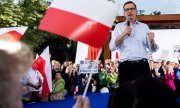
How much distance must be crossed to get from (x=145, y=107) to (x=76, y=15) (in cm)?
177

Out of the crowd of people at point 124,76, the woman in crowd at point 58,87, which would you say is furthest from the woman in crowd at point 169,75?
the woman in crowd at point 58,87

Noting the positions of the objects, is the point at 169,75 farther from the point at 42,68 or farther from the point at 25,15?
the point at 25,15

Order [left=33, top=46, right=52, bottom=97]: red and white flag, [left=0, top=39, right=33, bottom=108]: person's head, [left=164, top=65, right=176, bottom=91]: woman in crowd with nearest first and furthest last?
[left=0, top=39, right=33, bottom=108]: person's head → [left=33, top=46, right=52, bottom=97]: red and white flag → [left=164, top=65, right=176, bottom=91]: woman in crowd

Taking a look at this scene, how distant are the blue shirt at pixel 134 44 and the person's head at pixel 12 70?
3.44 meters

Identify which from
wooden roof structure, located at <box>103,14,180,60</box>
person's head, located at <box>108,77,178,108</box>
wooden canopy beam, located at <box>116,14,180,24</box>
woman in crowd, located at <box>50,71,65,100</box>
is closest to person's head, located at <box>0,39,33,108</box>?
person's head, located at <box>108,77,178,108</box>

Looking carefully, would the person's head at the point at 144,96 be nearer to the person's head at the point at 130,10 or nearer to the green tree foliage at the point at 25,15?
the person's head at the point at 130,10

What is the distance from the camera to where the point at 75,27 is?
295 centimetres

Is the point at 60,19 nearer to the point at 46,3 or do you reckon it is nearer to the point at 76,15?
the point at 76,15

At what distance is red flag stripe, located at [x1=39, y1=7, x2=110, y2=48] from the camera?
2900 millimetres

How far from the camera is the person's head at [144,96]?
4.56 feet

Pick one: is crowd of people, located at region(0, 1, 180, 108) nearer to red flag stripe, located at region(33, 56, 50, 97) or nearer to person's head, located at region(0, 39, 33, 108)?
person's head, located at region(0, 39, 33, 108)

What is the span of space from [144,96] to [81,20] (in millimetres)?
1673

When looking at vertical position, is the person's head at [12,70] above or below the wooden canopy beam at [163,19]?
below

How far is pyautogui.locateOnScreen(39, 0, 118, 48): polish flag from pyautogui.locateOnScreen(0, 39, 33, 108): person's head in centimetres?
157
